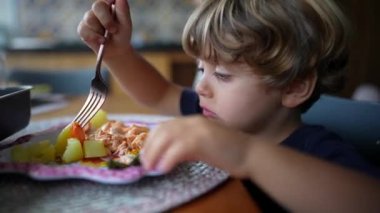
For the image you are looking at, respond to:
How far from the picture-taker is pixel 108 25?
0.87 m

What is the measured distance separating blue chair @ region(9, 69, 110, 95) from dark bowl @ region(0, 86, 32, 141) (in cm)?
116

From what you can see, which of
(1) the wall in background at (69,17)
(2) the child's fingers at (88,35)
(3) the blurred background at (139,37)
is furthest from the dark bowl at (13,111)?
(1) the wall in background at (69,17)

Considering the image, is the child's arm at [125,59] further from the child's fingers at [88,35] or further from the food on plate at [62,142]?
the food on plate at [62,142]

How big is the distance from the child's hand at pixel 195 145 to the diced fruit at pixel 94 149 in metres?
0.09

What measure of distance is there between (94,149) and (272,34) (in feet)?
1.15

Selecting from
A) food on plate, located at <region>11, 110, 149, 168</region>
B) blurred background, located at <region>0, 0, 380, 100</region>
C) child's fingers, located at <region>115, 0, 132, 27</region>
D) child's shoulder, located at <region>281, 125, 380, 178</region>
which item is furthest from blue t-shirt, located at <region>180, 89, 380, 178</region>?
blurred background, located at <region>0, 0, 380, 100</region>

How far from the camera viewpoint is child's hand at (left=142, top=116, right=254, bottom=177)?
1.60ft

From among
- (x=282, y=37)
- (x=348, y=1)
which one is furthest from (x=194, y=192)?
(x=348, y=1)

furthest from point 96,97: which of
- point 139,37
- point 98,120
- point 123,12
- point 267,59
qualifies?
point 139,37

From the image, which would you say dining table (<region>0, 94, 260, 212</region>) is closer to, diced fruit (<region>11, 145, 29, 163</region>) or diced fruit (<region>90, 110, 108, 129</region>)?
diced fruit (<region>11, 145, 29, 163</region>)

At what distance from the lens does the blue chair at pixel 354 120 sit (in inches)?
34.6

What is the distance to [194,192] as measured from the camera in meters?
0.45

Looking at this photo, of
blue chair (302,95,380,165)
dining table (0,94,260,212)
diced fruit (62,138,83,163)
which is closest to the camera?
dining table (0,94,260,212)

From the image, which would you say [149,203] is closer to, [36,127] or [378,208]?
[378,208]
